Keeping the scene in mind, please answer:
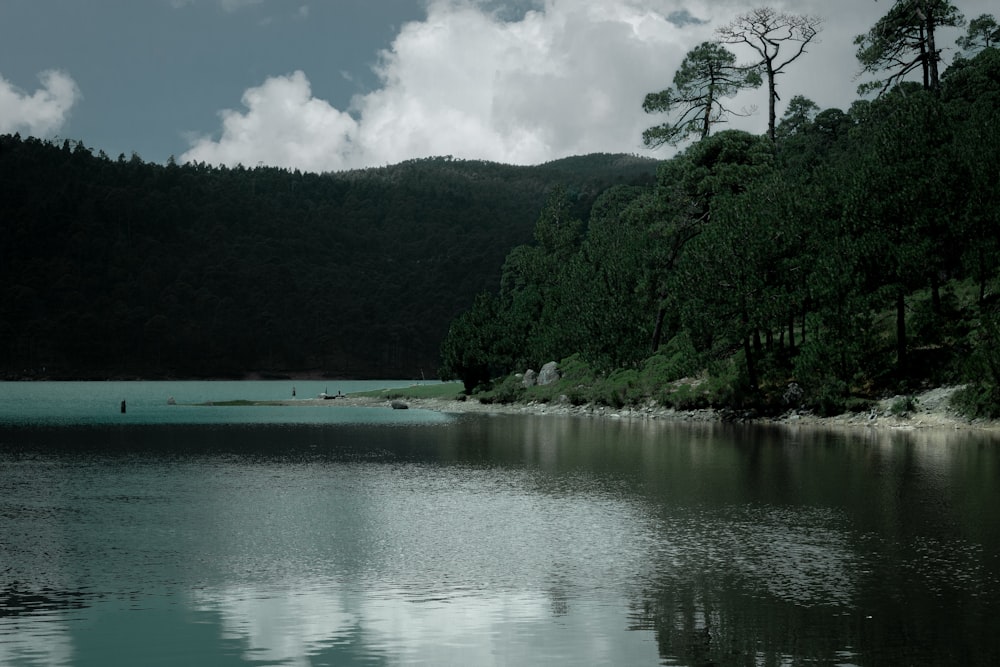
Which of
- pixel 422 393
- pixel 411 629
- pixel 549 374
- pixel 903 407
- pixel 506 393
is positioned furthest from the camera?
pixel 422 393

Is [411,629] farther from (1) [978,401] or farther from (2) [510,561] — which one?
(1) [978,401]

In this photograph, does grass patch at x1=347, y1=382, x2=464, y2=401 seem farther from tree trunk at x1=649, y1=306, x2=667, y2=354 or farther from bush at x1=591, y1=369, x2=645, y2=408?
tree trunk at x1=649, y1=306, x2=667, y2=354

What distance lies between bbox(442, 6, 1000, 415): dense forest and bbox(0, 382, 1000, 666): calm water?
65.9 ft

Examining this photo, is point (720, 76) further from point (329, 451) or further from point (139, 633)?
point (139, 633)

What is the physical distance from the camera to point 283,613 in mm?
14281

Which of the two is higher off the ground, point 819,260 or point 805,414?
point 819,260

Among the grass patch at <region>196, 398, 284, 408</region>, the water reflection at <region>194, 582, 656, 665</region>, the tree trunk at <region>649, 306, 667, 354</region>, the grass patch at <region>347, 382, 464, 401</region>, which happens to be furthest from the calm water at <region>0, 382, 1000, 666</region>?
the grass patch at <region>347, 382, 464, 401</region>

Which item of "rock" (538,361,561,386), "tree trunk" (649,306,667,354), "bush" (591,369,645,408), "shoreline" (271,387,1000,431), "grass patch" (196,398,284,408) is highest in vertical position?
"tree trunk" (649,306,667,354)

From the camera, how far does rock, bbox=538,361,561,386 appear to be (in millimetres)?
97188

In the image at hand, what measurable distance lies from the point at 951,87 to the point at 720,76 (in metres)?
19.6

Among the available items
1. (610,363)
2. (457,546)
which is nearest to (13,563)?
(457,546)

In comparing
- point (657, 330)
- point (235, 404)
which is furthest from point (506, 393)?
point (235, 404)

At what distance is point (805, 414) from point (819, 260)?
10.1 metres

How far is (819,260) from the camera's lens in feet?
199
